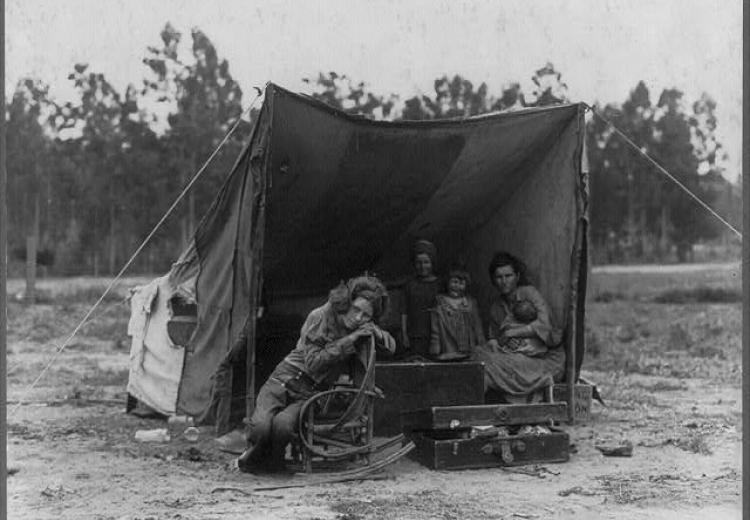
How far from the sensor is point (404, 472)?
5.71m

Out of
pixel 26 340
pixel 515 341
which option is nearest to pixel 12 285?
pixel 26 340

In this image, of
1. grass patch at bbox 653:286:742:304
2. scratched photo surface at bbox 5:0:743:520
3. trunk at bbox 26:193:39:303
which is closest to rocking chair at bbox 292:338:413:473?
scratched photo surface at bbox 5:0:743:520

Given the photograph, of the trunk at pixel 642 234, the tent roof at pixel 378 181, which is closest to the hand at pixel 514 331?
the tent roof at pixel 378 181

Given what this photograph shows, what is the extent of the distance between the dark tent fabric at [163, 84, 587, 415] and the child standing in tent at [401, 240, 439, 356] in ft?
1.67

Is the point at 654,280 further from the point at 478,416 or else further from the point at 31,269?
the point at 478,416

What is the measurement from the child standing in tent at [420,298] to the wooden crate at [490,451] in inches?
66.4

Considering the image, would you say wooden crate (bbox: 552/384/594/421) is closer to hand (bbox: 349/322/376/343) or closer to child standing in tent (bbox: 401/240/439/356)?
child standing in tent (bbox: 401/240/439/356)

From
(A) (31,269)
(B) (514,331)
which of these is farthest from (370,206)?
(A) (31,269)

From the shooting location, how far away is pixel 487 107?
26750mm

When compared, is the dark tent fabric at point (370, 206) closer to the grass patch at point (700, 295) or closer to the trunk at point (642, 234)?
the grass patch at point (700, 295)

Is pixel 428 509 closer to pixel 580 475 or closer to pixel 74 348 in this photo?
pixel 580 475

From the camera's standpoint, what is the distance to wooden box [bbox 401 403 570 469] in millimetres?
5773

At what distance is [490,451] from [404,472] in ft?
1.96

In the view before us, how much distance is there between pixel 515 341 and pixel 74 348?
907 cm
